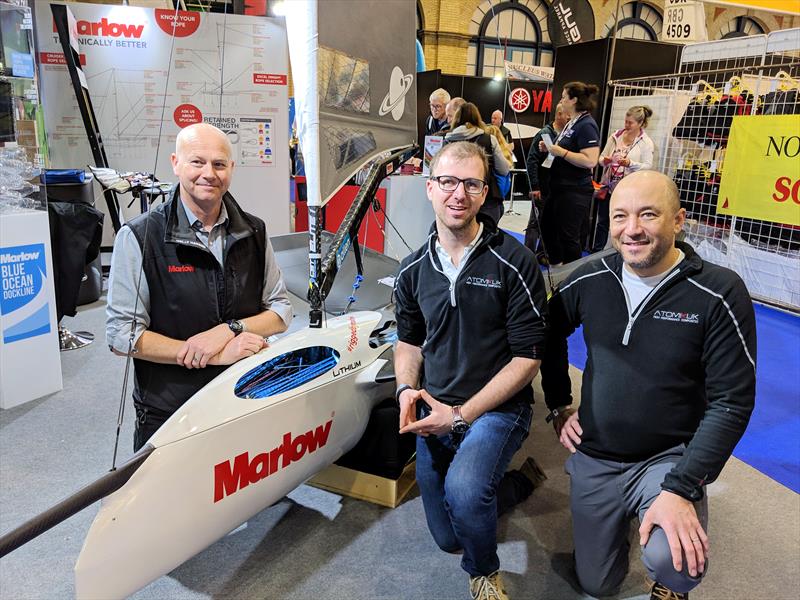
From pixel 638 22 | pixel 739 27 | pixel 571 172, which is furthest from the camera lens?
pixel 739 27

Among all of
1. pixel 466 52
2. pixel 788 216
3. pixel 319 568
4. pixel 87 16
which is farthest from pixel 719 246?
pixel 466 52

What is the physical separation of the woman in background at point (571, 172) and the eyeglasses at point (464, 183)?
8.41 ft

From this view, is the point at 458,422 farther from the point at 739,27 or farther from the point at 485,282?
the point at 739,27

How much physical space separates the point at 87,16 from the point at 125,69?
466 millimetres

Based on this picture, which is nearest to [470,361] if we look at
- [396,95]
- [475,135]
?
[396,95]

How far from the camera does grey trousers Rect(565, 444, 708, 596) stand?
1.55 metres

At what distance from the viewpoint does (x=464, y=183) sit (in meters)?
1.68

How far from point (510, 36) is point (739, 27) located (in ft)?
22.6

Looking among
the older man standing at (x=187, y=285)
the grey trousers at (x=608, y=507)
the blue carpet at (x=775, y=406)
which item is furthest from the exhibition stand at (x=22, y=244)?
the blue carpet at (x=775, y=406)

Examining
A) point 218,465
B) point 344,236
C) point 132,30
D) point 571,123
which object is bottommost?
point 218,465

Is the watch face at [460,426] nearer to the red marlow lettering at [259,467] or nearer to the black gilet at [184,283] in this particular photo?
the red marlow lettering at [259,467]

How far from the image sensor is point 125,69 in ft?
16.5

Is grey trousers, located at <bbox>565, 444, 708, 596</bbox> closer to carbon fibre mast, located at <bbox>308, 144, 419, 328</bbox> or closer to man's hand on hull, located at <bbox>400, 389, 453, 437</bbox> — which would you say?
man's hand on hull, located at <bbox>400, 389, 453, 437</bbox>

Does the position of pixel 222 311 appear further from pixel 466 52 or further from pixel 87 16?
pixel 466 52
